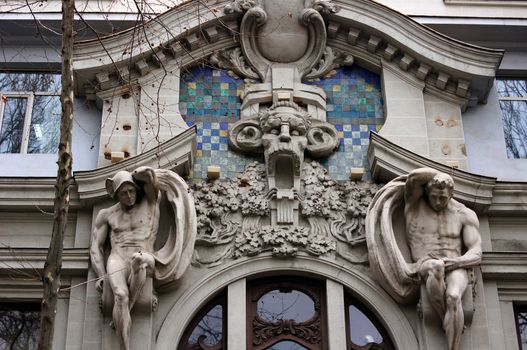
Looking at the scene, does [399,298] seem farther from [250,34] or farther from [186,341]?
[250,34]

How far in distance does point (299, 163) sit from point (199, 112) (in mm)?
1965

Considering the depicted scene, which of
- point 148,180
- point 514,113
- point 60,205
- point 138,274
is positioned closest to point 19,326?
point 138,274

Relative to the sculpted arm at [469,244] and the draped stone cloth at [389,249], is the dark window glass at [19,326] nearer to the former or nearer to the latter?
the draped stone cloth at [389,249]

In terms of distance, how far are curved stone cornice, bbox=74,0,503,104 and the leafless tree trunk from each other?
3925mm

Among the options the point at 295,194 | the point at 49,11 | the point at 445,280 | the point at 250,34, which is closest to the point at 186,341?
the point at 295,194

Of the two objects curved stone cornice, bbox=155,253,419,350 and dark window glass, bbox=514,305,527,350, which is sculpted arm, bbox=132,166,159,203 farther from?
dark window glass, bbox=514,305,527,350

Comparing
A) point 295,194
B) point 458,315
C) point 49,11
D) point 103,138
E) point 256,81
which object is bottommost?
point 458,315

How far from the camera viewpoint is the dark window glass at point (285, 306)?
52.3ft

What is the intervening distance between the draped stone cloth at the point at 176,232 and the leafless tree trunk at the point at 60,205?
111 inches

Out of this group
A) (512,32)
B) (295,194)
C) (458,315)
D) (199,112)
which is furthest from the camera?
(512,32)

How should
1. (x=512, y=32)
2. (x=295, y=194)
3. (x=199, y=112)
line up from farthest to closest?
(x=512, y=32), (x=199, y=112), (x=295, y=194)

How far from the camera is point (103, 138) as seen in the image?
55.9 ft

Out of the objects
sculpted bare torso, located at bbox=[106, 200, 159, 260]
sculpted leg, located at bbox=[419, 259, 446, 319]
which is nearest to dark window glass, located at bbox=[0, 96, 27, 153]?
sculpted bare torso, located at bbox=[106, 200, 159, 260]

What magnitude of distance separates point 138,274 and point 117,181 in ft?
4.48
